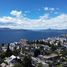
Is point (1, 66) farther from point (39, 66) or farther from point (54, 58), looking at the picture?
point (54, 58)

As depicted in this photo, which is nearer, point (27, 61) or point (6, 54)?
point (27, 61)

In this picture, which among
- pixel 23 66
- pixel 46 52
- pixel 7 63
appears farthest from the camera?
pixel 46 52

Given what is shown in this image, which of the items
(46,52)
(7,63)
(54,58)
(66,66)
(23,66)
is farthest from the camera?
(46,52)

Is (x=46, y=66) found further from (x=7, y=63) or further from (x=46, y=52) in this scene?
(x=46, y=52)

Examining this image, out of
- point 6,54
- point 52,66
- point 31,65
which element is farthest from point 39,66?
point 6,54

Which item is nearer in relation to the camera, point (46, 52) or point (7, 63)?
point (7, 63)

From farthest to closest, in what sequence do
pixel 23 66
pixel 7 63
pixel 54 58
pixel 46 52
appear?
1. pixel 46 52
2. pixel 54 58
3. pixel 7 63
4. pixel 23 66

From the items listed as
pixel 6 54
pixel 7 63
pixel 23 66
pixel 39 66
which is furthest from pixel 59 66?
pixel 6 54

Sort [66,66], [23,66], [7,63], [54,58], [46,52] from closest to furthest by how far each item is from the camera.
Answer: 1. [23,66]
2. [66,66]
3. [7,63]
4. [54,58]
5. [46,52]

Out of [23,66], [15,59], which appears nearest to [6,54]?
[15,59]
